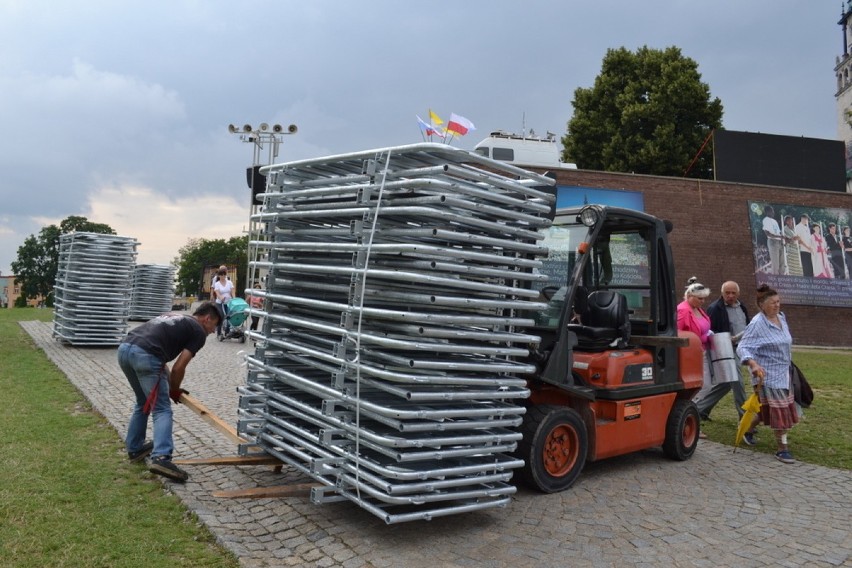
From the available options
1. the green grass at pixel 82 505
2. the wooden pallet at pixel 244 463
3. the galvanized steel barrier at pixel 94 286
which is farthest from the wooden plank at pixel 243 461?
the galvanized steel barrier at pixel 94 286

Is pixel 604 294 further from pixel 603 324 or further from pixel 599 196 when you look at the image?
pixel 599 196

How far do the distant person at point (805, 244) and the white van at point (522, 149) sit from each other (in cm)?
964

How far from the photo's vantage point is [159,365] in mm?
5684

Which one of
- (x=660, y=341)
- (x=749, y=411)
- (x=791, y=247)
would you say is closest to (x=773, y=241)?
(x=791, y=247)

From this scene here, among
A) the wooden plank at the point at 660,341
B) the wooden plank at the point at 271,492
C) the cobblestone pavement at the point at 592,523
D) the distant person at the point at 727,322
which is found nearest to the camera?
the cobblestone pavement at the point at 592,523

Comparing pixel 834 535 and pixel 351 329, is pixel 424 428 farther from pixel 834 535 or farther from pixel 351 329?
pixel 834 535

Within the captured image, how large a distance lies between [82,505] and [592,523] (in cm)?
376

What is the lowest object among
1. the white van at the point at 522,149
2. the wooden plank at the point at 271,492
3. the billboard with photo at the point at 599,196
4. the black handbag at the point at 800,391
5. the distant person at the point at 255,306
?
the wooden plank at the point at 271,492

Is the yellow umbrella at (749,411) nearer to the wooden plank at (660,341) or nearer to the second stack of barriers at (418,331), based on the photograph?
the wooden plank at (660,341)

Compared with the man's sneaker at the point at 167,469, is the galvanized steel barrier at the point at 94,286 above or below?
above

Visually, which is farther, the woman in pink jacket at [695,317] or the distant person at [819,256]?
the distant person at [819,256]

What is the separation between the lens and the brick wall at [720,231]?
24.1m

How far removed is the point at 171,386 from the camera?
19.1ft

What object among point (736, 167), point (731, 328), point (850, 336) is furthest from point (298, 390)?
point (850, 336)
